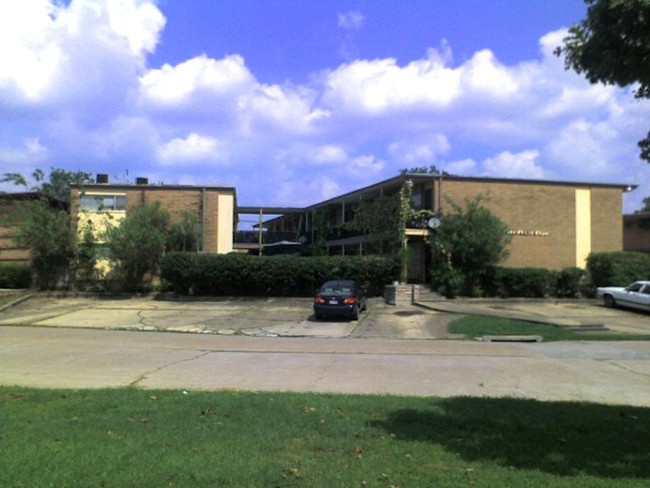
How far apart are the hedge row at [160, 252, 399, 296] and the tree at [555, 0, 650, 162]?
80.3 feet

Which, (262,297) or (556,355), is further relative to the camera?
(262,297)

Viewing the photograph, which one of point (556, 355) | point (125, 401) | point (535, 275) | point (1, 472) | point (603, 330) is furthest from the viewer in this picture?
point (535, 275)

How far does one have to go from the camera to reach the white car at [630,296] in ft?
84.9

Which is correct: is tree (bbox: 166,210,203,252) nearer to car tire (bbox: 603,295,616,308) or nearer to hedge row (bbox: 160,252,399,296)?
hedge row (bbox: 160,252,399,296)

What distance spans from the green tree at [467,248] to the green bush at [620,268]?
5.90m

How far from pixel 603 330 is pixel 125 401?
59.9 feet

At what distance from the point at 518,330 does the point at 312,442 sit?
16536 mm

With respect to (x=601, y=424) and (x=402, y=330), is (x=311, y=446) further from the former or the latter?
(x=402, y=330)

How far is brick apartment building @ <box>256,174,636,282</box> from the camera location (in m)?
32.0

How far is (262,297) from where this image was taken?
31.0 metres

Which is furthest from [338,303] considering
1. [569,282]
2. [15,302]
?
[15,302]

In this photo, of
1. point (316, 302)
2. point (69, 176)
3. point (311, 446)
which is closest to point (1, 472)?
point (311, 446)

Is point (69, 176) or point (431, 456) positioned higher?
point (69, 176)

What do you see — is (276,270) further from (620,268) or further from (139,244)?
(620,268)
